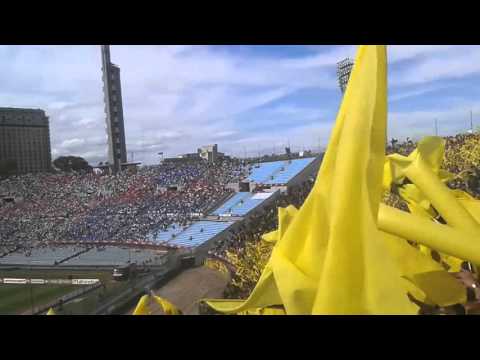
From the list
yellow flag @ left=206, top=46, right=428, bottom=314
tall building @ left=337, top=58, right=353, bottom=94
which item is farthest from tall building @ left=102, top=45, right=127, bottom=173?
yellow flag @ left=206, top=46, right=428, bottom=314

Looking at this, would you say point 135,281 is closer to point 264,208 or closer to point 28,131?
point 264,208

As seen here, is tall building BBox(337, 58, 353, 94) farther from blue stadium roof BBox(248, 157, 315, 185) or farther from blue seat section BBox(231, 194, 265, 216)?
blue seat section BBox(231, 194, 265, 216)

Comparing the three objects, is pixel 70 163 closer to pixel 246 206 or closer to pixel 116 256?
pixel 116 256

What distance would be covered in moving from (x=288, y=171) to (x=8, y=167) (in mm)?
1830

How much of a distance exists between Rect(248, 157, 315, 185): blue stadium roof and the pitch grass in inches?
71.9

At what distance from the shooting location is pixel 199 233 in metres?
3.33

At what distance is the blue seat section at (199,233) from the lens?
321cm

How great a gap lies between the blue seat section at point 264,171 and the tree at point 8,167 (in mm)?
1785

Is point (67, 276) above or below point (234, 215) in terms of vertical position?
below

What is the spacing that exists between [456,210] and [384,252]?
6.1 inches

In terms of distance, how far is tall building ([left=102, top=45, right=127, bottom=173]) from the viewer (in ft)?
5.12

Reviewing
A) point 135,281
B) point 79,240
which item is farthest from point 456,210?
point 79,240
